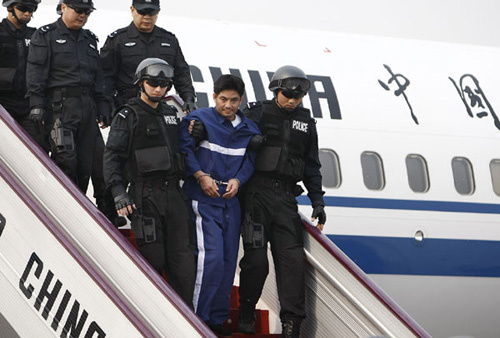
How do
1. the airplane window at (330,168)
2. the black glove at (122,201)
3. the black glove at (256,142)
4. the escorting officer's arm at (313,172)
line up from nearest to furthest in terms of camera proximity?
the black glove at (122,201)
the black glove at (256,142)
the escorting officer's arm at (313,172)
the airplane window at (330,168)

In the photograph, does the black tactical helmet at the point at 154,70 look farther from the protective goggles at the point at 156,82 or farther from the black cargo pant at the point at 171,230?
the black cargo pant at the point at 171,230

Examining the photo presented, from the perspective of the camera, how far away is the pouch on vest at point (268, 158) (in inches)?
280

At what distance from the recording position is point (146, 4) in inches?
306

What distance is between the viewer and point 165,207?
21.1ft

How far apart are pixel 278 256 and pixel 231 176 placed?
68 cm

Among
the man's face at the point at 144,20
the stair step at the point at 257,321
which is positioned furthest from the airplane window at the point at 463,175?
the man's face at the point at 144,20

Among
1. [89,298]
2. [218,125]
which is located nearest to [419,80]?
[218,125]

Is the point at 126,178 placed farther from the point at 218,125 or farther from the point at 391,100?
the point at 391,100

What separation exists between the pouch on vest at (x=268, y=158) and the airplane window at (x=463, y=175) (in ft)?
18.6

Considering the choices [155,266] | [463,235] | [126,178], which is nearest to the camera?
[155,266]

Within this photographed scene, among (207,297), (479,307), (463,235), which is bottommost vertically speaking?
(479,307)

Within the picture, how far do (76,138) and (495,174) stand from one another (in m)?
7.23

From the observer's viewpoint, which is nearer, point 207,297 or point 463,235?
point 207,297

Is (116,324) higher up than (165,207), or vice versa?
(165,207)
